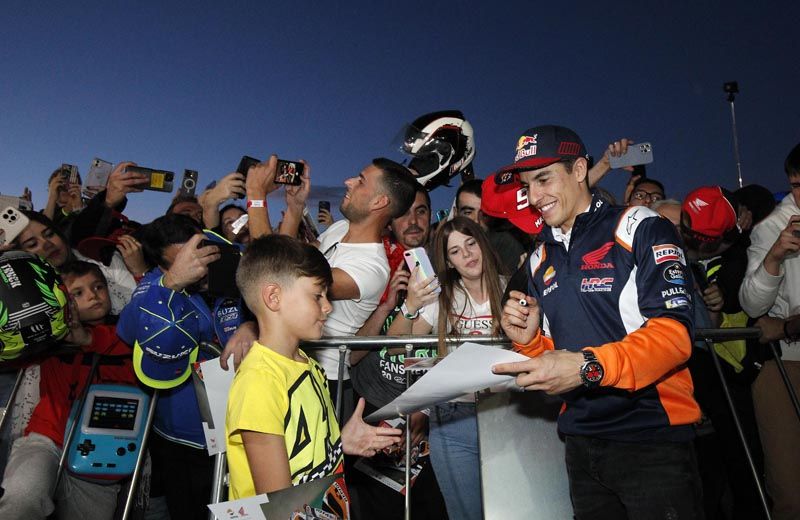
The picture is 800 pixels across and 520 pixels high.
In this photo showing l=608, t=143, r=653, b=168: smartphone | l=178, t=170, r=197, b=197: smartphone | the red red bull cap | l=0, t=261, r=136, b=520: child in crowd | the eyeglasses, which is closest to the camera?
the red red bull cap

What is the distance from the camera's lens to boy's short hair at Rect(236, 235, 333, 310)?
257cm

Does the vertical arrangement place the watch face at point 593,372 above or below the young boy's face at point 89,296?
below

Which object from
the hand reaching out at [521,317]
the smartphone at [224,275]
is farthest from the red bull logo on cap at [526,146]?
the smartphone at [224,275]

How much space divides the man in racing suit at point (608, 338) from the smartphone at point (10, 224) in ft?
11.9

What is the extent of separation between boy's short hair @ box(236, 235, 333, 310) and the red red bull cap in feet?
3.30

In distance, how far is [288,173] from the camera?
14.4ft

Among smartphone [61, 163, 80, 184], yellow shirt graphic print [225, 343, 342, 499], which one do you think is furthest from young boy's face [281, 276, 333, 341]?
smartphone [61, 163, 80, 184]

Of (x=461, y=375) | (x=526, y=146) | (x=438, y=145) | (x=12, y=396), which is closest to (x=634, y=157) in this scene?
(x=438, y=145)

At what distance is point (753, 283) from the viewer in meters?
4.02

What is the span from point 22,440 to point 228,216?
3.05 meters

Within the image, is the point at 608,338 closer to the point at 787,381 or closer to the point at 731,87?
the point at 787,381

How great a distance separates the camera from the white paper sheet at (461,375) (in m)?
2.11

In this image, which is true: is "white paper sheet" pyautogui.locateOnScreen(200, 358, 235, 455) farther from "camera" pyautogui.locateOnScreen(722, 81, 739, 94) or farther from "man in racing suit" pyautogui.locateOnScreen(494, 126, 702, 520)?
"camera" pyautogui.locateOnScreen(722, 81, 739, 94)

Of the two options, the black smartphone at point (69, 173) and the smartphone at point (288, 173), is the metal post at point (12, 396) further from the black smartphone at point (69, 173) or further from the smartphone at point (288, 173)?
the black smartphone at point (69, 173)
